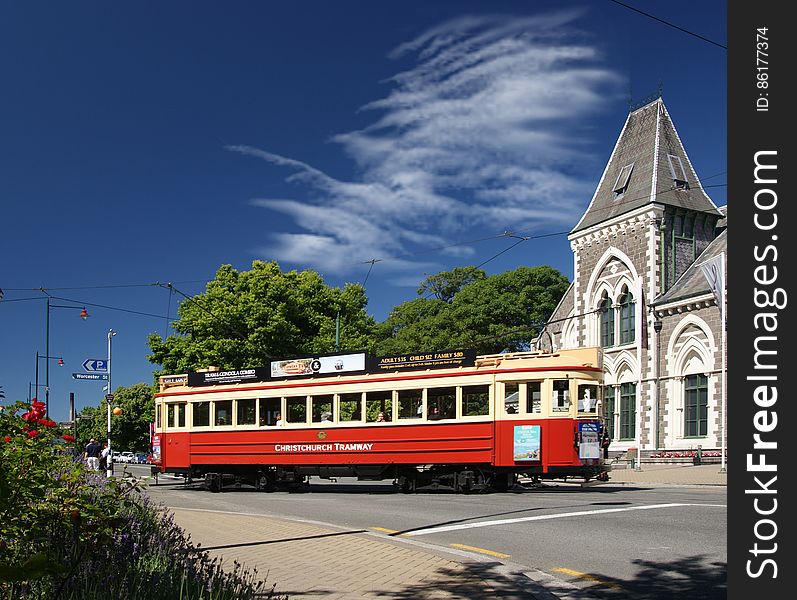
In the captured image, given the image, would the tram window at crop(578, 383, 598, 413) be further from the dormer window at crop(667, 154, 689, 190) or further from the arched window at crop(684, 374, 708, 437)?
the dormer window at crop(667, 154, 689, 190)

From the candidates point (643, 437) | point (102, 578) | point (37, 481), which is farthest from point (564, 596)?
point (643, 437)

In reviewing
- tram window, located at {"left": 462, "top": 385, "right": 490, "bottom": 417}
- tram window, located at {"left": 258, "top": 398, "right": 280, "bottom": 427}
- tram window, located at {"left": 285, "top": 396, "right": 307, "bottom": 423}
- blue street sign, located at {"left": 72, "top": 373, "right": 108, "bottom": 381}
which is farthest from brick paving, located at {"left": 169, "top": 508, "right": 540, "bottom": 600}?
blue street sign, located at {"left": 72, "top": 373, "right": 108, "bottom": 381}

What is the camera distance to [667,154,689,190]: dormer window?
4166 cm

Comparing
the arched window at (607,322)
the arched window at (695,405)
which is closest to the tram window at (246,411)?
the arched window at (695,405)

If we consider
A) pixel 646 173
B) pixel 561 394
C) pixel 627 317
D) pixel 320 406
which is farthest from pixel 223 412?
pixel 646 173

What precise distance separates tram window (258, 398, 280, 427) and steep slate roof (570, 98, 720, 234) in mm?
23717

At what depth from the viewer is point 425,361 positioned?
872 inches

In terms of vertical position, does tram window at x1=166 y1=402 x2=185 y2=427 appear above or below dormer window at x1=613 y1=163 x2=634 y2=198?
below

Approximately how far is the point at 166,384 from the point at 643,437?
74.8ft

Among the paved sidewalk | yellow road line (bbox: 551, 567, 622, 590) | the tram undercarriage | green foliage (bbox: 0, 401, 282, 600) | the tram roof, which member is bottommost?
the paved sidewalk

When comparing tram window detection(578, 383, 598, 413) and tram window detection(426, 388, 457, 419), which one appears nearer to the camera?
tram window detection(578, 383, 598, 413)

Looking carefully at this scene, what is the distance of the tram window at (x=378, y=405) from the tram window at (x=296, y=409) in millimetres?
2201

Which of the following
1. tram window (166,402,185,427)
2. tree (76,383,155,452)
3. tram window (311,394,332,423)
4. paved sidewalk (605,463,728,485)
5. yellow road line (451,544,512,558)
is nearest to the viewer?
yellow road line (451,544,512,558)

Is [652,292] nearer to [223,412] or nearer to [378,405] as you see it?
[378,405]
